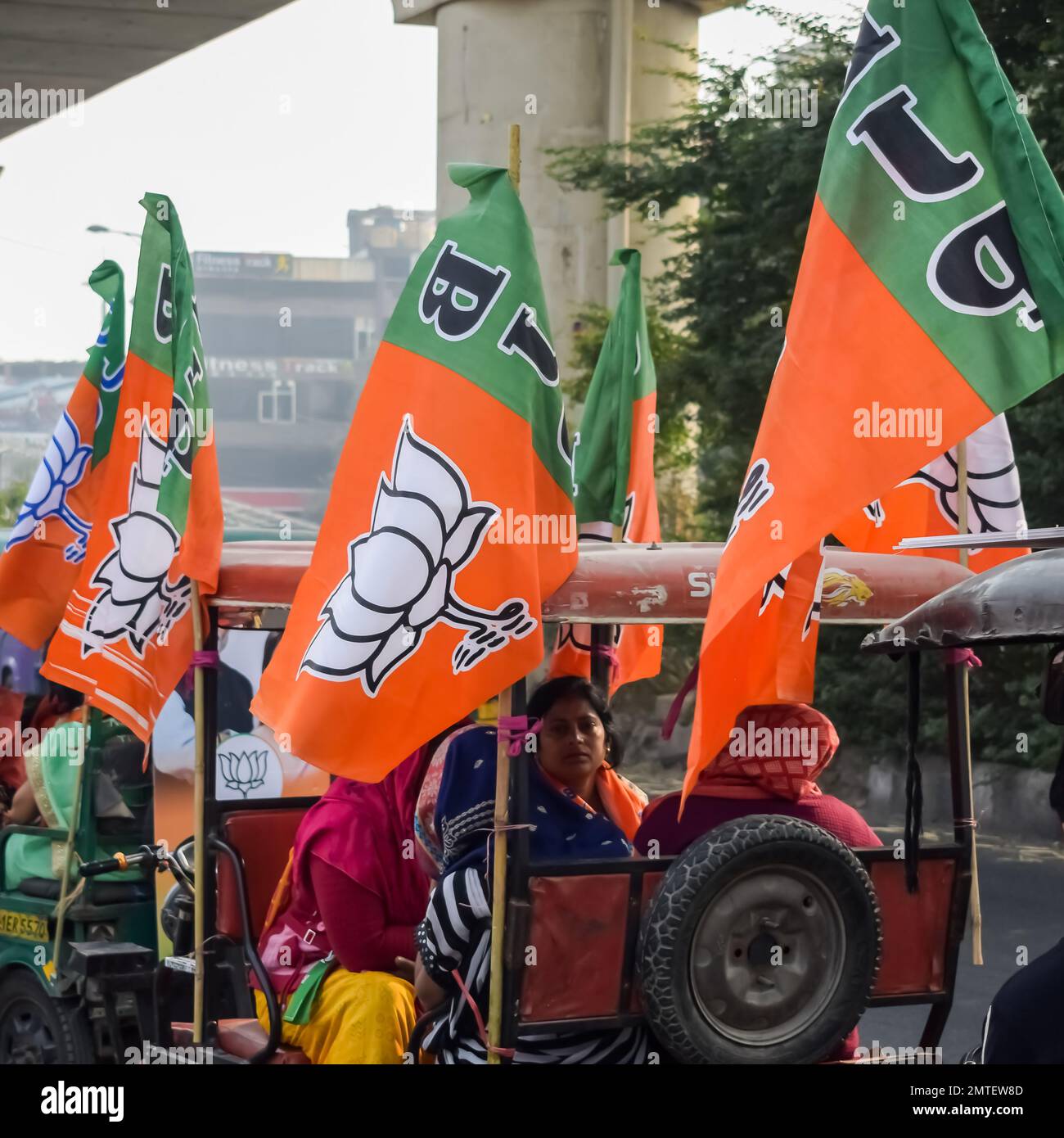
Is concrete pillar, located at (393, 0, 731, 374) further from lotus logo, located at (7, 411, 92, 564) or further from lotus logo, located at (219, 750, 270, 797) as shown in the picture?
lotus logo, located at (7, 411, 92, 564)

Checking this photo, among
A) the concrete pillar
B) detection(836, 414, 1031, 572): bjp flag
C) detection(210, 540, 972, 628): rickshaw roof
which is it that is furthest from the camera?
the concrete pillar

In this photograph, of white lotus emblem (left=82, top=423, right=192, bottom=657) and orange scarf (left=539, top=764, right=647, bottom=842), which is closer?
orange scarf (left=539, top=764, right=647, bottom=842)

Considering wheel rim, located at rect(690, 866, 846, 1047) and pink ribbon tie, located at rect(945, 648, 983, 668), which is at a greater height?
pink ribbon tie, located at rect(945, 648, 983, 668)

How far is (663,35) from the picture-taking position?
2031cm

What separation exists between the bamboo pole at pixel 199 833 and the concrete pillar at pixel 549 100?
563 inches

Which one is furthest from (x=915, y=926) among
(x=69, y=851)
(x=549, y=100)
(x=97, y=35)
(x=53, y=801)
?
(x=549, y=100)

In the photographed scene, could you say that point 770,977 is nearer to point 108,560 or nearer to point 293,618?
point 293,618

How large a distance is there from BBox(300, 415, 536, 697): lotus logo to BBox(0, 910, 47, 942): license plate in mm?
2972

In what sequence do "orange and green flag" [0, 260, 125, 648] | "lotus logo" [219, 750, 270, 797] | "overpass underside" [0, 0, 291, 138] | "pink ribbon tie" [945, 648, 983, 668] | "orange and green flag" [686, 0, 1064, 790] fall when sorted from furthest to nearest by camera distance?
"overpass underside" [0, 0, 291, 138]
"lotus logo" [219, 750, 270, 797]
"orange and green flag" [0, 260, 125, 648]
"pink ribbon tie" [945, 648, 983, 668]
"orange and green flag" [686, 0, 1064, 790]

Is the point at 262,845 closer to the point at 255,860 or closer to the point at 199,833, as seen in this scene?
the point at 255,860

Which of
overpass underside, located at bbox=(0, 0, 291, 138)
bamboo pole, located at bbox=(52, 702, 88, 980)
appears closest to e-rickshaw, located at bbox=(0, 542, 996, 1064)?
bamboo pole, located at bbox=(52, 702, 88, 980)

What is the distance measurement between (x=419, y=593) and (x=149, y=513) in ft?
5.52

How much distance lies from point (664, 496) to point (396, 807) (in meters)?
14.5

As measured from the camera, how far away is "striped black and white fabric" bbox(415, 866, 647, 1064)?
418cm
